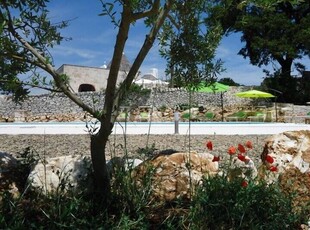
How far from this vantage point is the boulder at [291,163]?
3516 millimetres

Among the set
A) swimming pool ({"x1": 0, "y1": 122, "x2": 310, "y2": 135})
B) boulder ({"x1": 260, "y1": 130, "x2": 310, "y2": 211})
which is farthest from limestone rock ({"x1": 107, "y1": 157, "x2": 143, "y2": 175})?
swimming pool ({"x1": 0, "y1": 122, "x2": 310, "y2": 135})

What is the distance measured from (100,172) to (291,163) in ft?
5.69

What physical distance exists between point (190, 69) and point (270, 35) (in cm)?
2565

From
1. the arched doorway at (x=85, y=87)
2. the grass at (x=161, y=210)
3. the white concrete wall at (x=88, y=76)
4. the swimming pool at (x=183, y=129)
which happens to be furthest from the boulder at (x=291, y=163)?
the arched doorway at (x=85, y=87)

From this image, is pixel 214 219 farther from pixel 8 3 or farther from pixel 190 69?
pixel 8 3

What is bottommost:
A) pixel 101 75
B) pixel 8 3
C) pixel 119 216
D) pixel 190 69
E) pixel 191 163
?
pixel 119 216

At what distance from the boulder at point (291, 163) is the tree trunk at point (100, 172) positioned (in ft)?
4.15

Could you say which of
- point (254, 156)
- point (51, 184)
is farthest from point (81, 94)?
point (51, 184)

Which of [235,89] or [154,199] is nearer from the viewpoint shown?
[154,199]

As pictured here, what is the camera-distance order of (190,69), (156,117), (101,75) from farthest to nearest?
(101,75) → (156,117) → (190,69)

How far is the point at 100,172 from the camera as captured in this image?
10.6 ft

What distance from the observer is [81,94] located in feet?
88.6

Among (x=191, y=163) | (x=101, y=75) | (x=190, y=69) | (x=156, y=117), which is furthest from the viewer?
(x=101, y=75)

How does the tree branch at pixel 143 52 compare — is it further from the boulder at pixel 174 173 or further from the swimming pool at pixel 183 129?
the swimming pool at pixel 183 129
